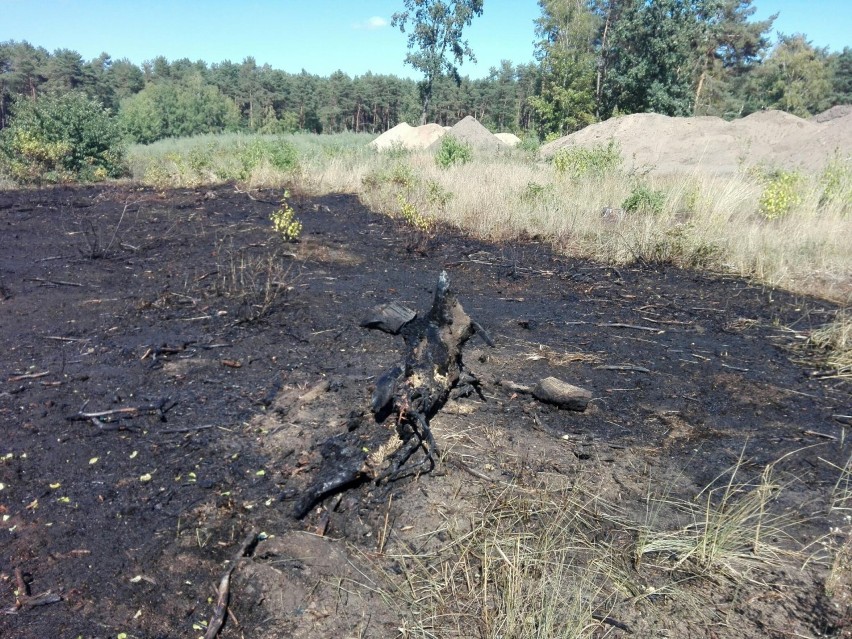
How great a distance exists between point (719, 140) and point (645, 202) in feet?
33.8

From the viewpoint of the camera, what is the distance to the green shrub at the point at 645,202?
7.28m

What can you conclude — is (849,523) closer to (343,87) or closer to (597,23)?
(597,23)

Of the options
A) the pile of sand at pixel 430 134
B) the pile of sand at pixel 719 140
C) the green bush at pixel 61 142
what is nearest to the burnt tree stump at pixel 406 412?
the pile of sand at pixel 719 140

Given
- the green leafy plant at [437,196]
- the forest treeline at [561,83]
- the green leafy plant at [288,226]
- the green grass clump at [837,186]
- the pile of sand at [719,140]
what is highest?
the forest treeline at [561,83]

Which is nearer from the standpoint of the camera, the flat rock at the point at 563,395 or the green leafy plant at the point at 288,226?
the flat rock at the point at 563,395

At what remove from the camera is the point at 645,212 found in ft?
24.3

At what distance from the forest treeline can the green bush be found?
94 cm

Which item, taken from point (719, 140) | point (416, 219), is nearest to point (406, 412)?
point (416, 219)

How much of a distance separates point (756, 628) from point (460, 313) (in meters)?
1.94

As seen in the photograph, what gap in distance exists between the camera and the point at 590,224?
7.23 m

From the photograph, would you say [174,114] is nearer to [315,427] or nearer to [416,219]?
[416,219]

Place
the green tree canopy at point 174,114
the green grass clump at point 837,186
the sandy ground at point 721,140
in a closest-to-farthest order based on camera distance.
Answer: the green grass clump at point 837,186 < the sandy ground at point 721,140 < the green tree canopy at point 174,114

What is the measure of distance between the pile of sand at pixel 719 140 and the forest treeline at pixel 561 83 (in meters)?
4.24

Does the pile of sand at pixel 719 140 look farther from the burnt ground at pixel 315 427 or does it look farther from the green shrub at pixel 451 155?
the burnt ground at pixel 315 427
